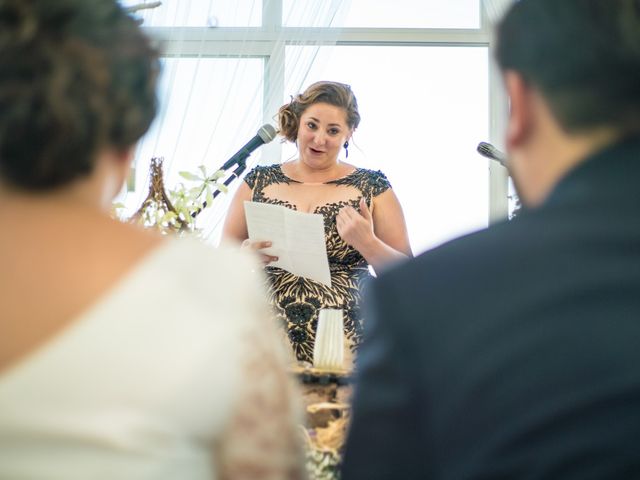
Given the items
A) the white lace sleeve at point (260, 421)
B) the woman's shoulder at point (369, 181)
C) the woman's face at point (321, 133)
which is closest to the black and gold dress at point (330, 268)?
the woman's shoulder at point (369, 181)

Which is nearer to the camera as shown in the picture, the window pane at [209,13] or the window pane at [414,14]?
the window pane at [209,13]

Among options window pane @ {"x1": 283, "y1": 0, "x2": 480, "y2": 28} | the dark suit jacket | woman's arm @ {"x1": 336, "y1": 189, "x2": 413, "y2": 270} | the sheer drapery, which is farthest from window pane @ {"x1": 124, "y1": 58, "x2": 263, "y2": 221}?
the dark suit jacket

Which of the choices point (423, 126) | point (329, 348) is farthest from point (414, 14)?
point (329, 348)

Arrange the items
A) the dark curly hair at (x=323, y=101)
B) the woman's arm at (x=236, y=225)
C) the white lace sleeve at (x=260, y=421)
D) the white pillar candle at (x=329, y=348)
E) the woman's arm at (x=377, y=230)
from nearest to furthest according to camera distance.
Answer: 1. the white lace sleeve at (x=260, y=421)
2. the white pillar candle at (x=329, y=348)
3. the woman's arm at (x=377, y=230)
4. the woman's arm at (x=236, y=225)
5. the dark curly hair at (x=323, y=101)

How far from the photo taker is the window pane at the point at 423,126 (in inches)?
196

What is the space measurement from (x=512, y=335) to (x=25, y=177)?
52 centimetres

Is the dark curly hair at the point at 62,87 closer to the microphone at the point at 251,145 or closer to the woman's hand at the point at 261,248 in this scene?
the woman's hand at the point at 261,248

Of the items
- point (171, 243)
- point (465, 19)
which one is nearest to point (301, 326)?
point (171, 243)

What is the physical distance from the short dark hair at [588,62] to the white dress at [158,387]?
0.39 meters

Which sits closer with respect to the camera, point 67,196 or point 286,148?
point 67,196

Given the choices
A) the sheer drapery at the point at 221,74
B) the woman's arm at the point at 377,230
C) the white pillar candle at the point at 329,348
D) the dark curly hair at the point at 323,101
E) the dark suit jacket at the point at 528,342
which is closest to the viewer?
the dark suit jacket at the point at 528,342

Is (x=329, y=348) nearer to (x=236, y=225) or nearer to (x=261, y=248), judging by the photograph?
(x=261, y=248)

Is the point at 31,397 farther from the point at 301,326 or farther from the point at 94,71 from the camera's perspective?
the point at 301,326

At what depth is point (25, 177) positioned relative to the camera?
0.89 meters
